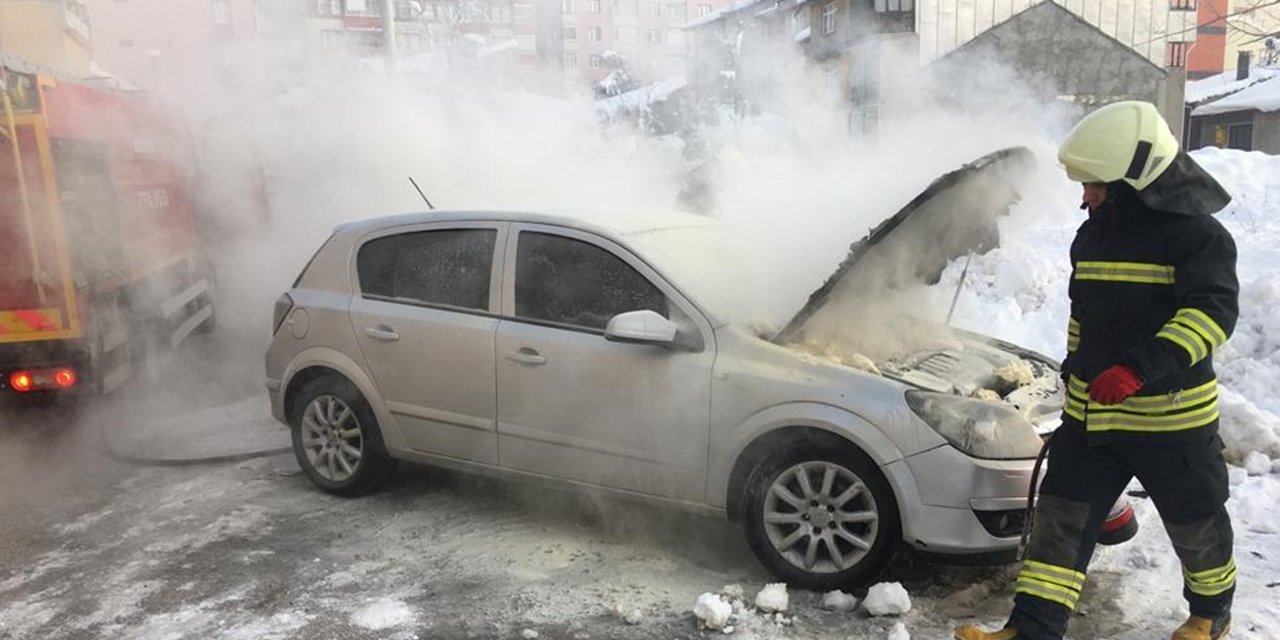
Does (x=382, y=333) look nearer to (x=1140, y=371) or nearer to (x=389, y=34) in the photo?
(x=1140, y=371)

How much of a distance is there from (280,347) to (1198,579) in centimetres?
446

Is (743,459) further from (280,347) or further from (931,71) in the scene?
(931,71)

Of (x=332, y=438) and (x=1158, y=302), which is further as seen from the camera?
(x=332, y=438)

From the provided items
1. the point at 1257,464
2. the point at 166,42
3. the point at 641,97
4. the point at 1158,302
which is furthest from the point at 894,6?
the point at 1158,302

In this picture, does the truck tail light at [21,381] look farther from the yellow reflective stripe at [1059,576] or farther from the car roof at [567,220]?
the yellow reflective stripe at [1059,576]

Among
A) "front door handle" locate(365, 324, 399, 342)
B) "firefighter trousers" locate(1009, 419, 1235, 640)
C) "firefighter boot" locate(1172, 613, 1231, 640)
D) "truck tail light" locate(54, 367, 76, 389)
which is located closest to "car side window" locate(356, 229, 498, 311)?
"front door handle" locate(365, 324, 399, 342)

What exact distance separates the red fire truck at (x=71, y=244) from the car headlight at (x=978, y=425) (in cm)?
489

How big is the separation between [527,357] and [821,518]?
59.9 inches

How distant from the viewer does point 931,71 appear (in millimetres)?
11281

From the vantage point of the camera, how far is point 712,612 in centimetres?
342

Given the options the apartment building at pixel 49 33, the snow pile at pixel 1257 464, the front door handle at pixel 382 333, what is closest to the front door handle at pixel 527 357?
the front door handle at pixel 382 333

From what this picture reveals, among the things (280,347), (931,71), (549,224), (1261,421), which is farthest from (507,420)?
(931,71)

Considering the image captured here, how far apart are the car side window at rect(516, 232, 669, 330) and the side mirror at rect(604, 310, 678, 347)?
14 cm

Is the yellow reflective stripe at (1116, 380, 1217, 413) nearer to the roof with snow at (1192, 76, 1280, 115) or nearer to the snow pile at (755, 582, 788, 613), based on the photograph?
the snow pile at (755, 582, 788, 613)
